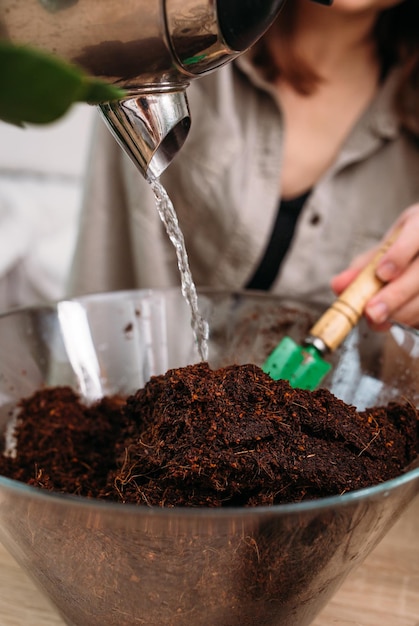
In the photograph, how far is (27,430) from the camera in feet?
2.65

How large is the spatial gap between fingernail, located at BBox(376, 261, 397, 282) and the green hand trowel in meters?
0.02

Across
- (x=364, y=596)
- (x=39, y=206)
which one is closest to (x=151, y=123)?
(x=364, y=596)

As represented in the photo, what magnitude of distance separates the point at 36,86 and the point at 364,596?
622mm

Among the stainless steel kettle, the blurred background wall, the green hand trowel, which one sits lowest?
the blurred background wall

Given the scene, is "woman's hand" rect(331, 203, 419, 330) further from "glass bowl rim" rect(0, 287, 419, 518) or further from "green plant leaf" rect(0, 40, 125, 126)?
"green plant leaf" rect(0, 40, 125, 126)

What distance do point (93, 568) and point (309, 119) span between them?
1116 mm

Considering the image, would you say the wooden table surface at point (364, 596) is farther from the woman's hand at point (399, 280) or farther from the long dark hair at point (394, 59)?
the long dark hair at point (394, 59)

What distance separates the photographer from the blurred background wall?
7.70 feet

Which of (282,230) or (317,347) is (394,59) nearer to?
(282,230)

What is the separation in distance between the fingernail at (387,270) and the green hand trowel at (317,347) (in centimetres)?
2

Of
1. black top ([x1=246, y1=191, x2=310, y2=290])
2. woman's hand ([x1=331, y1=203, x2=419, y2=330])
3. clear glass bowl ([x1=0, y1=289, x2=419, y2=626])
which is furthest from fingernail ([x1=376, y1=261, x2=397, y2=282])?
black top ([x1=246, y1=191, x2=310, y2=290])

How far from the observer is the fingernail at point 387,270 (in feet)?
2.91

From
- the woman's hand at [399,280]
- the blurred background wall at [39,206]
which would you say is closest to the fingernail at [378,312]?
the woman's hand at [399,280]

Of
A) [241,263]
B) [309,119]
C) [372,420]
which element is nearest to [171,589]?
[372,420]
